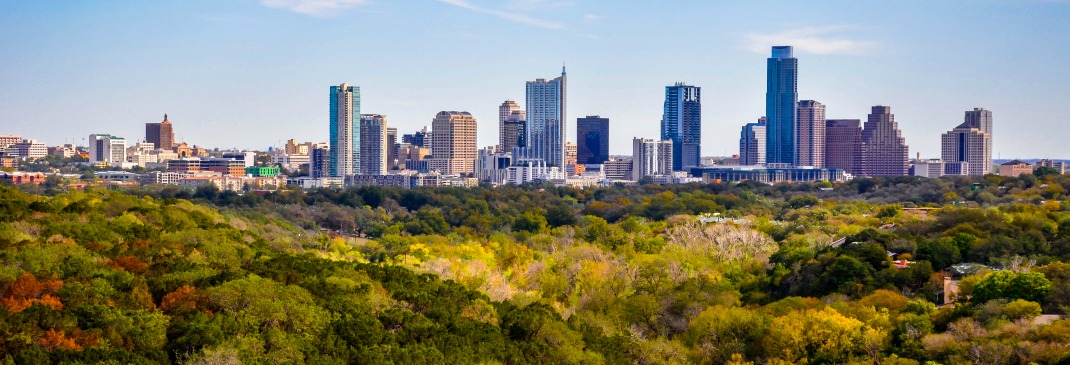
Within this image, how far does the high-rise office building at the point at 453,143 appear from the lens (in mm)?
191975

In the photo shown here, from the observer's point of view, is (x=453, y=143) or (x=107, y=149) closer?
(x=107, y=149)

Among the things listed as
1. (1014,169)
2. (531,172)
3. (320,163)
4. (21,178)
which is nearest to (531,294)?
(21,178)

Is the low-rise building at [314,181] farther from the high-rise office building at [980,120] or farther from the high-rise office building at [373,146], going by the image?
the high-rise office building at [980,120]

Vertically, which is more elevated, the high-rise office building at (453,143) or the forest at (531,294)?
the high-rise office building at (453,143)

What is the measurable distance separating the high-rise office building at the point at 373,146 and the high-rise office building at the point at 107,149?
30100mm

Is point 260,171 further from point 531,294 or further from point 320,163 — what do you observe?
point 531,294

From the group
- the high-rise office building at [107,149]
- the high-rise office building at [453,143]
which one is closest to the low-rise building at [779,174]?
the high-rise office building at [453,143]

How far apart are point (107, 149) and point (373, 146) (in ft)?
110

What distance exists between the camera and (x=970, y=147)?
184875 millimetres

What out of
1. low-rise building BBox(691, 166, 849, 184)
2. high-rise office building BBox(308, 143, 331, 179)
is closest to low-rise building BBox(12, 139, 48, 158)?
high-rise office building BBox(308, 143, 331, 179)

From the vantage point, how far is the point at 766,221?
60750mm

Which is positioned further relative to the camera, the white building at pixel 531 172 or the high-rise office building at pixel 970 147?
the high-rise office building at pixel 970 147

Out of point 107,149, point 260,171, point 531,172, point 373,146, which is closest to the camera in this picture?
point 260,171

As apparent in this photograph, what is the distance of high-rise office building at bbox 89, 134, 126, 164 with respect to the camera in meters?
176
